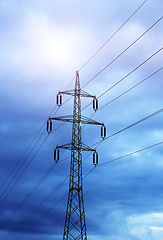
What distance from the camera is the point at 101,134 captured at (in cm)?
4884

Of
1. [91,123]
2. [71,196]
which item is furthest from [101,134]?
[71,196]

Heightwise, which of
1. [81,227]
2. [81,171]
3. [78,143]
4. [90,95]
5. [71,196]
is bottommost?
[81,227]

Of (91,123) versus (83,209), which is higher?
(91,123)

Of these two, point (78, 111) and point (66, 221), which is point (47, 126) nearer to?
point (78, 111)

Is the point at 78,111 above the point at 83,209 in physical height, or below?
above

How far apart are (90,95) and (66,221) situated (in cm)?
1519

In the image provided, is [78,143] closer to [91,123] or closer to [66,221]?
[91,123]

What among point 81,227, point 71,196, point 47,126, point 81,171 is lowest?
point 81,227

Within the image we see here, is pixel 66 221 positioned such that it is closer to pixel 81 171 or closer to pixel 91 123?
pixel 81 171

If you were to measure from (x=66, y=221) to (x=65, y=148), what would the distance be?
812 centimetres

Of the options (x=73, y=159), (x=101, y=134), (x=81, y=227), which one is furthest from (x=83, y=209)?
(x=101, y=134)

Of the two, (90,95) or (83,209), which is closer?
(83,209)

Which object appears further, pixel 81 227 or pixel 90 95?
pixel 90 95

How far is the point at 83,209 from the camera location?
4606 cm
